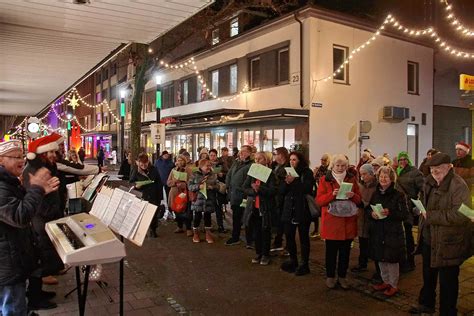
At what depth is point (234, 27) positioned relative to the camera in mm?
19719

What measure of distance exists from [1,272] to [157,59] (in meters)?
13.5

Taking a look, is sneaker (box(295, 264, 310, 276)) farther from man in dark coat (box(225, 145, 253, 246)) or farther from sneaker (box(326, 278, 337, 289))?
man in dark coat (box(225, 145, 253, 246))

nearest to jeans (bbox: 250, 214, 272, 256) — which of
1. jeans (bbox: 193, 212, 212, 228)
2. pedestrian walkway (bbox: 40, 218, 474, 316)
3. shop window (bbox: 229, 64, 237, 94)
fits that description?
pedestrian walkway (bbox: 40, 218, 474, 316)

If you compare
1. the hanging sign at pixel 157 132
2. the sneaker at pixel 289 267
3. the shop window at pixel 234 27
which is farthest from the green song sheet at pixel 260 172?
the shop window at pixel 234 27

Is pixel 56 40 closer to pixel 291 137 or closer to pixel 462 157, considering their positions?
pixel 462 157

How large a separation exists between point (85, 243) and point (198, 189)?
16.4 ft

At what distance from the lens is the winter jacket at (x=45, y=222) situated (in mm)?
4898

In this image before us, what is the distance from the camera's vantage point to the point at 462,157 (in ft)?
27.4

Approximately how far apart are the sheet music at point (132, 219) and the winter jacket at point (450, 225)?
301 centimetres

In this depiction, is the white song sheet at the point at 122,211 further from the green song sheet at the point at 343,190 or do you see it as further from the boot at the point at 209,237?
the boot at the point at 209,237

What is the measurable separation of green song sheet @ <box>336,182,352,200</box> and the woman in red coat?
2cm

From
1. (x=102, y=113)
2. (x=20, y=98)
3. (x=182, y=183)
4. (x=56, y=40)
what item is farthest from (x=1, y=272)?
(x=102, y=113)

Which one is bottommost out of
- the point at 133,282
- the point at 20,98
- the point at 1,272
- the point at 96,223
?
the point at 133,282

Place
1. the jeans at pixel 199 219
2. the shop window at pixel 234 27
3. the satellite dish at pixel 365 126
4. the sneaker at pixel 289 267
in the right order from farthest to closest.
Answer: the shop window at pixel 234 27
the satellite dish at pixel 365 126
the jeans at pixel 199 219
the sneaker at pixel 289 267
